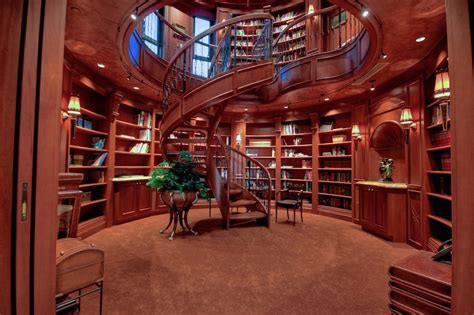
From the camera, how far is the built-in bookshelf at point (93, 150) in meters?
4.09

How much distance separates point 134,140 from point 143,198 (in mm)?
1374

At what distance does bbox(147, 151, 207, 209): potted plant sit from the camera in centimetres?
372

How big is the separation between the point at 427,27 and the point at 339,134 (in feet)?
11.1

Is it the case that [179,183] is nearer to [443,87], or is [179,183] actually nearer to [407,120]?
[443,87]

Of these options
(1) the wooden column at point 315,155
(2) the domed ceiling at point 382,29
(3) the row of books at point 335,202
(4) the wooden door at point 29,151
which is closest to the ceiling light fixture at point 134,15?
(2) the domed ceiling at point 382,29

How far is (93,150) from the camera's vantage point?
4.12m

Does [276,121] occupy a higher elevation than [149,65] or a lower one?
lower

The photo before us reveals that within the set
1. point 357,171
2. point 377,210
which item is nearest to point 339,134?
point 357,171

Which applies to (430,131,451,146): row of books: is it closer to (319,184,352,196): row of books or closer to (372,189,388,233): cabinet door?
(372,189,388,233): cabinet door

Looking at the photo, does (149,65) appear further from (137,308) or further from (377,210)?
(377,210)

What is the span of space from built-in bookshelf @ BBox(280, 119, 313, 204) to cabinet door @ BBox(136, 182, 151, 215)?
3661mm

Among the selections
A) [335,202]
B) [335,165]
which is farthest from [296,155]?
[335,202]

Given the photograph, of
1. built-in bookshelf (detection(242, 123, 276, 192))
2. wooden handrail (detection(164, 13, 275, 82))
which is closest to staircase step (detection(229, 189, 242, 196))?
built-in bookshelf (detection(242, 123, 276, 192))

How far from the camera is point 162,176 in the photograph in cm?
378
